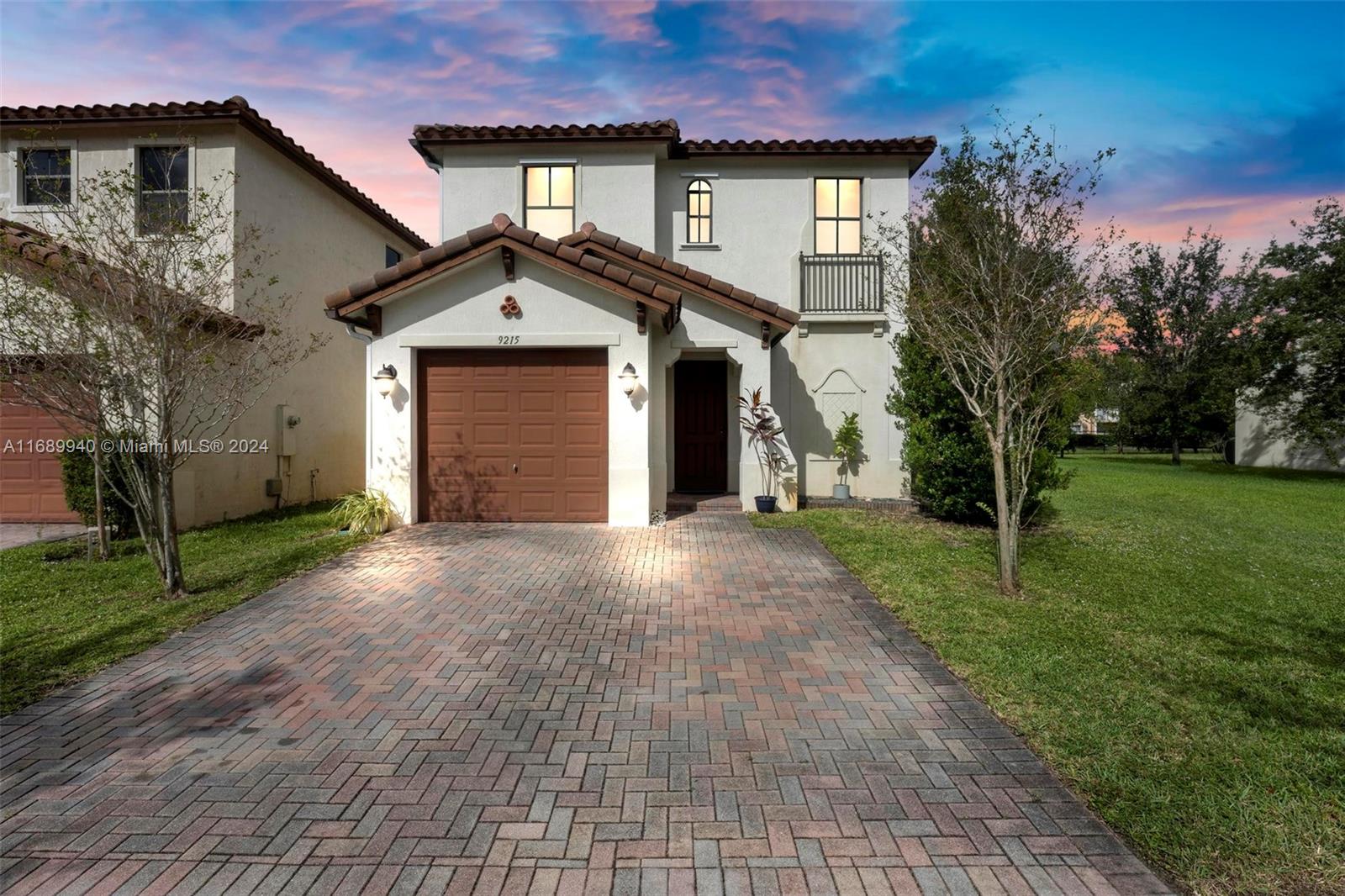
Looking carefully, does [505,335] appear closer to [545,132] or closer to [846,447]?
[545,132]

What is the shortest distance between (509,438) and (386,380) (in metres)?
2.22

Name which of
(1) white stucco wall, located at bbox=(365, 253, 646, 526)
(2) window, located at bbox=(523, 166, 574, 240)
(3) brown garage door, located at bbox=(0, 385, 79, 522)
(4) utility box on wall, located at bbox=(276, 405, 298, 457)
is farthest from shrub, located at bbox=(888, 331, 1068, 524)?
(3) brown garage door, located at bbox=(0, 385, 79, 522)

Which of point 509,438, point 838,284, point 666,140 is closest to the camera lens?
point 509,438

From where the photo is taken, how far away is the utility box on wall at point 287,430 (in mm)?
12938

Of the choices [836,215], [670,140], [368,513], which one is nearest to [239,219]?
[368,513]

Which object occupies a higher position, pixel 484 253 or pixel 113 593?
pixel 484 253

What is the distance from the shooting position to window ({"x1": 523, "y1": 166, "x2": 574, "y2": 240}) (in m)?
14.2

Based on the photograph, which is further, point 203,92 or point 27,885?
point 203,92

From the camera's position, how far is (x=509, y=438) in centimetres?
1061

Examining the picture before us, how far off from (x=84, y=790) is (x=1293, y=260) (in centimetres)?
3102

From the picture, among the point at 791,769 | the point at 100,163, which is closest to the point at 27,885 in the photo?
the point at 791,769

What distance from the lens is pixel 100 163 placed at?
11812 mm

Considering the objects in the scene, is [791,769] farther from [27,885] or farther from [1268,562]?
[1268,562]

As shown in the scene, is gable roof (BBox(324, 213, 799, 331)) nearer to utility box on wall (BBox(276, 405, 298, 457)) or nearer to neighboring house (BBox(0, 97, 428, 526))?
neighboring house (BBox(0, 97, 428, 526))
